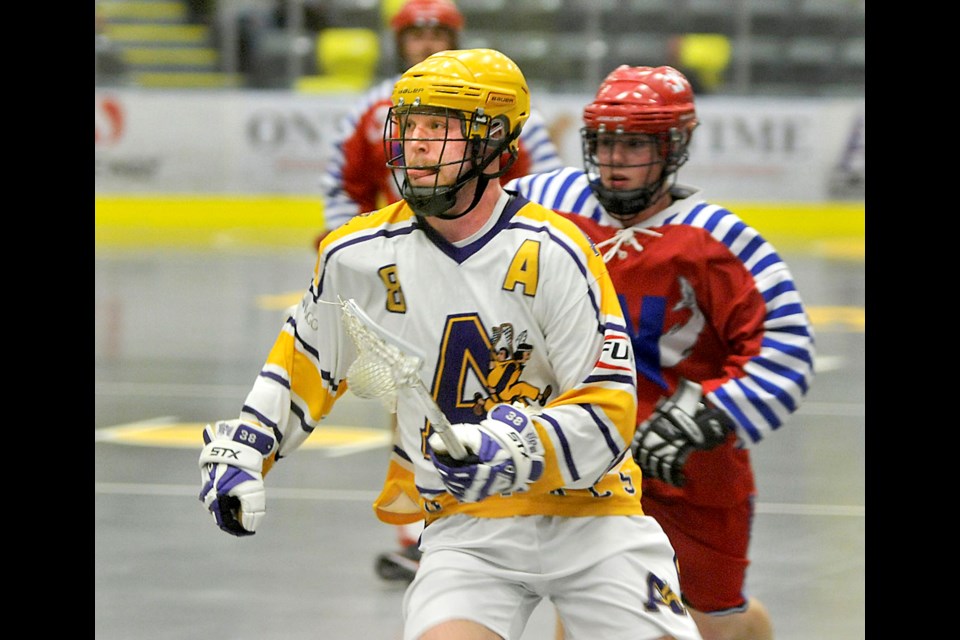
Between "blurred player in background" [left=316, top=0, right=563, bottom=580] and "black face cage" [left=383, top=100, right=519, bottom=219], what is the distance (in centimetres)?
296

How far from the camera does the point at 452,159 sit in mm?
3361

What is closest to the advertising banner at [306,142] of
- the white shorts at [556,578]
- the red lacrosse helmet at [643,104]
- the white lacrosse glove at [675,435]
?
the red lacrosse helmet at [643,104]

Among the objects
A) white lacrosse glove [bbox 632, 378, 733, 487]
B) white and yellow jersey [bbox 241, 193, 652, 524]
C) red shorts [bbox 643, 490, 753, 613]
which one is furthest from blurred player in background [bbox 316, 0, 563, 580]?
white and yellow jersey [bbox 241, 193, 652, 524]

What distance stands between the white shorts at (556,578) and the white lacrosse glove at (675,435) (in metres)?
0.38

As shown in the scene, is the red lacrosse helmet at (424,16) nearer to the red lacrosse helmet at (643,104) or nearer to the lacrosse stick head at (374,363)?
the red lacrosse helmet at (643,104)

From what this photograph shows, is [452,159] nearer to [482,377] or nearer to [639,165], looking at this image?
[482,377]

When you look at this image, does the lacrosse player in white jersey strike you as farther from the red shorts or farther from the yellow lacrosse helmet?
the red shorts

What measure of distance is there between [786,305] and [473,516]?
1.13 m

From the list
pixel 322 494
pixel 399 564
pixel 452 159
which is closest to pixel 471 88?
pixel 452 159

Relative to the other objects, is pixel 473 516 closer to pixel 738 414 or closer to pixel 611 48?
pixel 738 414

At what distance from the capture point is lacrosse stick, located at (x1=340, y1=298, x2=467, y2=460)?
10.4 ft

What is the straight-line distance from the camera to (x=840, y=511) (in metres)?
6.94

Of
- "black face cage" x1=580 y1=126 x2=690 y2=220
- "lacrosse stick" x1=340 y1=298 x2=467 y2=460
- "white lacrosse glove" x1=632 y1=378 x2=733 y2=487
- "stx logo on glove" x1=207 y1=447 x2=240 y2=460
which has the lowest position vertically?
"white lacrosse glove" x1=632 y1=378 x2=733 y2=487
